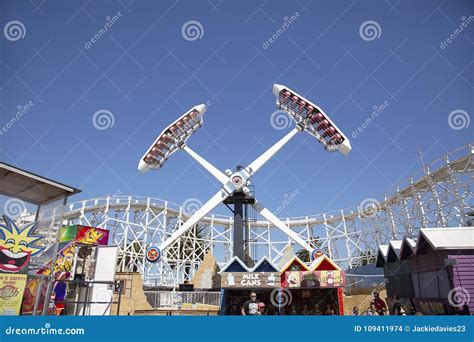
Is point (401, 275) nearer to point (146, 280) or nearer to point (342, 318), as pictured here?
point (342, 318)

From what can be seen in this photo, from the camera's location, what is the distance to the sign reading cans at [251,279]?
12.9m

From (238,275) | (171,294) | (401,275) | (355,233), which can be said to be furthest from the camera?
(355,233)

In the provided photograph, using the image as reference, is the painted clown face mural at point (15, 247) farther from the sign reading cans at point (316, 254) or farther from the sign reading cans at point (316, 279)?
the sign reading cans at point (316, 254)

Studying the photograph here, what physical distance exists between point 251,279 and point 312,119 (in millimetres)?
13726

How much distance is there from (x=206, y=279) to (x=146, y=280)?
8403 mm

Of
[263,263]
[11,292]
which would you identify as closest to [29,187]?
[11,292]

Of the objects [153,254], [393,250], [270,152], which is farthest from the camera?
[270,152]

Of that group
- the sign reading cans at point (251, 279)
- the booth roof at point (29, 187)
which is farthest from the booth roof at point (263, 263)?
the booth roof at point (29, 187)

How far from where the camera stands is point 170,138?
2425cm

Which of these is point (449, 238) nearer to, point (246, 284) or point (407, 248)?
point (407, 248)

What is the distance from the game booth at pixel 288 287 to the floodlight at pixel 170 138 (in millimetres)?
12378

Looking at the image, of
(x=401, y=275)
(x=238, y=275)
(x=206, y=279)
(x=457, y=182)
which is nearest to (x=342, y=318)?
(x=238, y=275)

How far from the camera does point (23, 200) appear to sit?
875 cm

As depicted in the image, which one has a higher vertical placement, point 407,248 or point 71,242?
point 71,242
